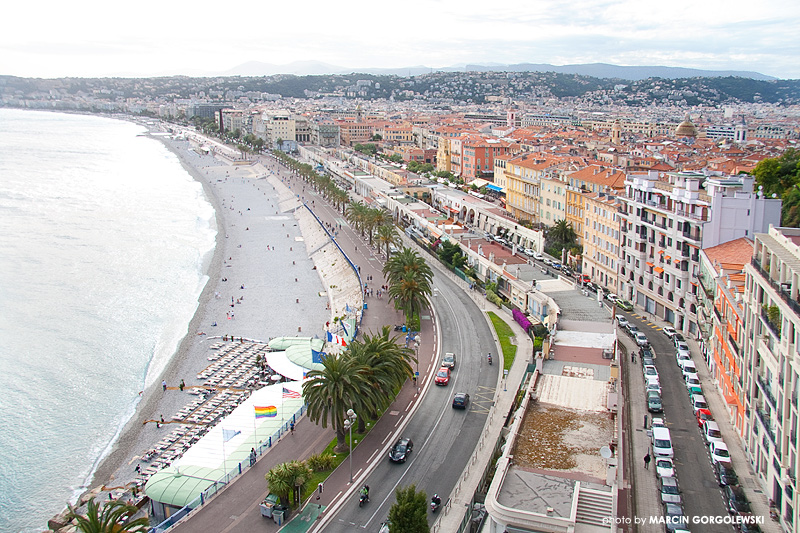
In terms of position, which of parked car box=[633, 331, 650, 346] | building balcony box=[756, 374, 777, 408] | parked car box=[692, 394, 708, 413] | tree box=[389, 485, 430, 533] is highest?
building balcony box=[756, 374, 777, 408]

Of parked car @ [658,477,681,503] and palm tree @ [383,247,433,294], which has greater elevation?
palm tree @ [383,247,433,294]

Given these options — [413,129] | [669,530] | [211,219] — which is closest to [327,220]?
[211,219]

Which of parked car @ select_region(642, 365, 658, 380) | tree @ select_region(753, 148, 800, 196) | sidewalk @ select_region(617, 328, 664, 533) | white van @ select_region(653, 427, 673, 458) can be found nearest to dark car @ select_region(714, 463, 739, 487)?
white van @ select_region(653, 427, 673, 458)

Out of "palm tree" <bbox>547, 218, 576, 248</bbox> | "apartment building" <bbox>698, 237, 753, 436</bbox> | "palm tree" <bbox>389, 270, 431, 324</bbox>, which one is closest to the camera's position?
"apartment building" <bbox>698, 237, 753, 436</bbox>

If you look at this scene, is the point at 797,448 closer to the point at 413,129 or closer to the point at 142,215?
the point at 142,215

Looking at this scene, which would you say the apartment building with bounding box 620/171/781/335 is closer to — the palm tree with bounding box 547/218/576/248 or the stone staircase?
the palm tree with bounding box 547/218/576/248

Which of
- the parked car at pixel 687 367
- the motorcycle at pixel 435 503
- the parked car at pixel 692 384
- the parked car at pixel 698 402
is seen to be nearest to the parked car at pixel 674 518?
the motorcycle at pixel 435 503

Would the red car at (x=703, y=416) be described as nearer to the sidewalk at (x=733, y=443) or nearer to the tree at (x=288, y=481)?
the sidewalk at (x=733, y=443)
